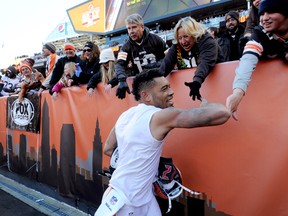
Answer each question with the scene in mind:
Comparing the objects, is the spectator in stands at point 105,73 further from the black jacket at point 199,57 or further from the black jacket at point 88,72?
the black jacket at point 199,57

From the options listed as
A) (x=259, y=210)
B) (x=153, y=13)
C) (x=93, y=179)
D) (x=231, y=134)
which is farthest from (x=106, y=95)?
(x=153, y=13)

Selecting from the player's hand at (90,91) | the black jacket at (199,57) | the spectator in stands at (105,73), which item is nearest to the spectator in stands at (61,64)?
the spectator in stands at (105,73)

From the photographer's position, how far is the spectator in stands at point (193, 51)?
218cm

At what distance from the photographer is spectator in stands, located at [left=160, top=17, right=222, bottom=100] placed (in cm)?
218

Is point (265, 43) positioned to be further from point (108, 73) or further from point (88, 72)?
point (88, 72)

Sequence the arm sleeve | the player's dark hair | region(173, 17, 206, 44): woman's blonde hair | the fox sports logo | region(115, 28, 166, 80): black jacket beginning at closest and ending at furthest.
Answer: the arm sleeve → the player's dark hair → region(173, 17, 206, 44): woman's blonde hair → region(115, 28, 166, 80): black jacket → the fox sports logo

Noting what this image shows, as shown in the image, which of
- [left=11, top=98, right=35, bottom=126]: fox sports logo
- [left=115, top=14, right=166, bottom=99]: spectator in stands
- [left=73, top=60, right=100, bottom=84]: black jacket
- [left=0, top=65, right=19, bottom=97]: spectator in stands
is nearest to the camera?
[left=115, top=14, right=166, bottom=99]: spectator in stands

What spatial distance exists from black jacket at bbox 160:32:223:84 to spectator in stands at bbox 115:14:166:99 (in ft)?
1.72

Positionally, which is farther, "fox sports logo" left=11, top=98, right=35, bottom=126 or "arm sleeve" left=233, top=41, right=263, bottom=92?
"fox sports logo" left=11, top=98, right=35, bottom=126

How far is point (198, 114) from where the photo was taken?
1.69 metres

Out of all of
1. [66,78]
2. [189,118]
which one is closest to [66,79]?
[66,78]

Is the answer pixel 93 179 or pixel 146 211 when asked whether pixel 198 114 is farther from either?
pixel 93 179

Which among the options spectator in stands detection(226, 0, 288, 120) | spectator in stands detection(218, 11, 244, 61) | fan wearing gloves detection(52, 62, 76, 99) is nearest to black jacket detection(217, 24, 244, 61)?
spectator in stands detection(218, 11, 244, 61)

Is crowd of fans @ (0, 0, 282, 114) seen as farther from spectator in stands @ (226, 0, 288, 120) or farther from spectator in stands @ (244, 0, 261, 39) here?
spectator in stands @ (226, 0, 288, 120)
